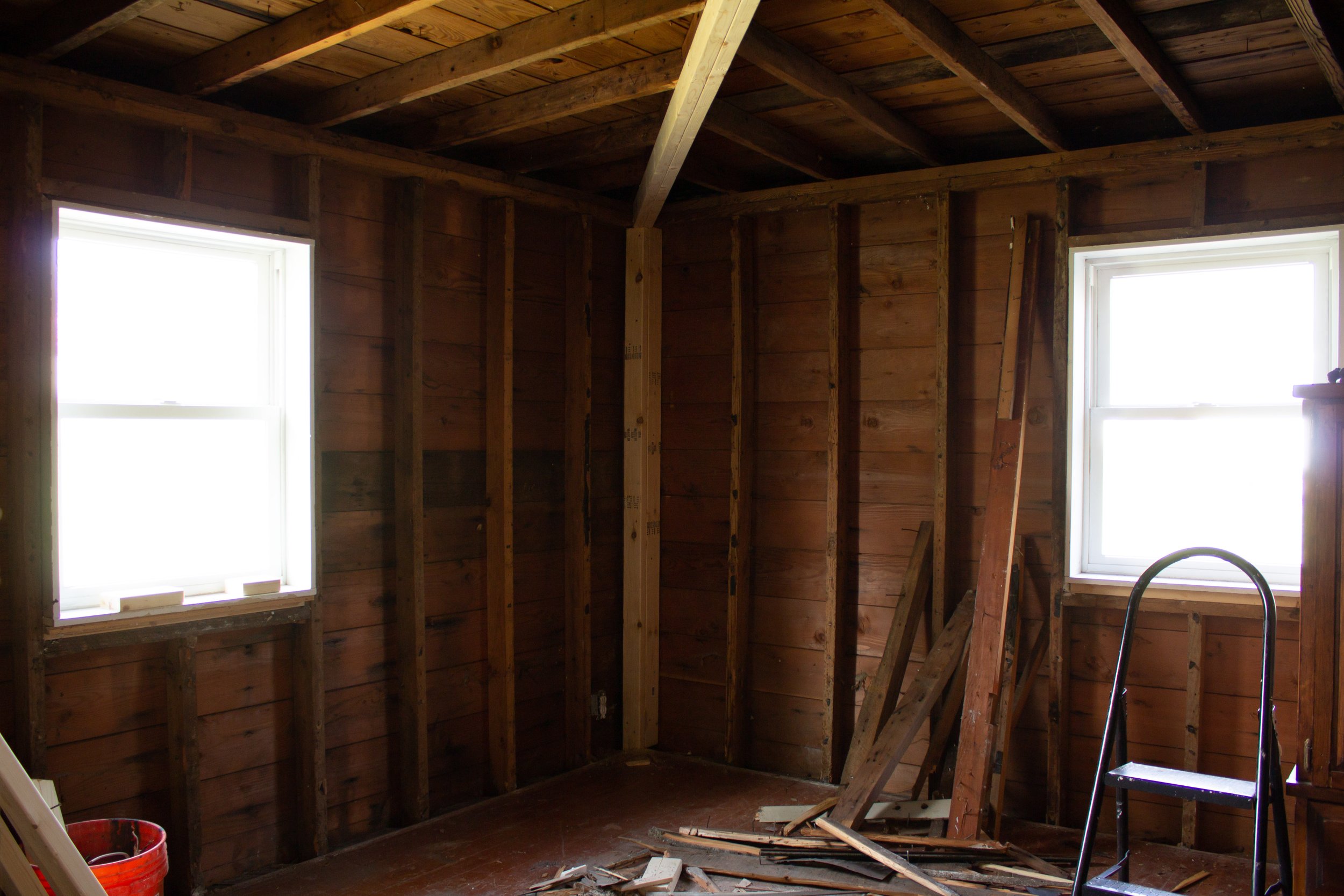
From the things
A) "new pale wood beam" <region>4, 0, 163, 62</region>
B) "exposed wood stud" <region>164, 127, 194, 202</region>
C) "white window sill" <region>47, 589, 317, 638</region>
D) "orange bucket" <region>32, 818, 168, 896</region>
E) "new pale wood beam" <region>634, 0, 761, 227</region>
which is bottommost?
"orange bucket" <region>32, 818, 168, 896</region>

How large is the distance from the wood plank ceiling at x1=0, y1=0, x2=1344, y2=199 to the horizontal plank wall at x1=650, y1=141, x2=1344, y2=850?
0.29 meters

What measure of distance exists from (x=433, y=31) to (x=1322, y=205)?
113 inches

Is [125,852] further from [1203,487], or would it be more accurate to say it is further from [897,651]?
[1203,487]

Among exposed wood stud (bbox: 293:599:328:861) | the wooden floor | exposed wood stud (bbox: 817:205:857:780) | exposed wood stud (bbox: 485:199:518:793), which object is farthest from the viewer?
exposed wood stud (bbox: 817:205:857:780)

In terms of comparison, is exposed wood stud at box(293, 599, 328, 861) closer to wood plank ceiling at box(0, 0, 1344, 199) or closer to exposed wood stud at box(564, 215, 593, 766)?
exposed wood stud at box(564, 215, 593, 766)

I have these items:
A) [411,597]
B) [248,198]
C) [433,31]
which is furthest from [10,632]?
[433,31]

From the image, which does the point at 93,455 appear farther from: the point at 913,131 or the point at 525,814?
the point at 913,131

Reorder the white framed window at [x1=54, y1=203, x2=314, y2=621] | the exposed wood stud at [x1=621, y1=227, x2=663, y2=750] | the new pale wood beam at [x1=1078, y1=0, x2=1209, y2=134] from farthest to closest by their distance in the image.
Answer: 1. the exposed wood stud at [x1=621, y1=227, x2=663, y2=750]
2. the white framed window at [x1=54, y1=203, x2=314, y2=621]
3. the new pale wood beam at [x1=1078, y1=0, x2=1209, y2=134]

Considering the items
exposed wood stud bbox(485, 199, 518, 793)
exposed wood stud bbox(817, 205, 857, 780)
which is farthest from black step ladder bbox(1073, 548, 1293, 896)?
exposed wood stud bbox(485, 199, 518, 793)

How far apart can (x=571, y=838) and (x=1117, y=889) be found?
6.35ft

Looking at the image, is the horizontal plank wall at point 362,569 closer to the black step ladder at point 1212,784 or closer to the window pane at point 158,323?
the window pane at point 158,323

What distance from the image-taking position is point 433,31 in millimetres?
2742

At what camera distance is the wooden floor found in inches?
121

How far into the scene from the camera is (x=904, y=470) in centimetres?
396
